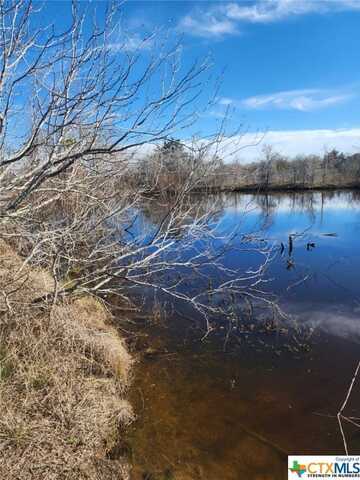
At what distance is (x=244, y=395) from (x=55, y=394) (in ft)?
8.64

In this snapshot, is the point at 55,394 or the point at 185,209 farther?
the point at 185,209

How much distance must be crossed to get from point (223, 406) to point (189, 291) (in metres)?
4.50

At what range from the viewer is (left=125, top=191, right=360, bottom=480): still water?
3.59m

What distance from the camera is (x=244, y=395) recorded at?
4.66 metres

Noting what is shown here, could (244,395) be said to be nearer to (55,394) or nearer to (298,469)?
(298,469)

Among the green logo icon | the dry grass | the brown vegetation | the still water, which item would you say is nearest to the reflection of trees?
the still water

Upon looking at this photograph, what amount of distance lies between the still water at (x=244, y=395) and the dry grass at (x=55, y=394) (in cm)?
42

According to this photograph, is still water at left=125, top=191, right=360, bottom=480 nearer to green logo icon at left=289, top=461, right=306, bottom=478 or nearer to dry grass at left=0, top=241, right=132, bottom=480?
green logo icon at left=289, top=461, right=306, bottom=478

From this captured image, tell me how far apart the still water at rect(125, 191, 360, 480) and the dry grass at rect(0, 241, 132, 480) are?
1.38ft

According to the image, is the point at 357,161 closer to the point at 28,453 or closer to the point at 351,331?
the point at 351,331

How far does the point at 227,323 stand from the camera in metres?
6.89

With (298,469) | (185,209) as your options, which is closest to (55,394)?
(298,469)

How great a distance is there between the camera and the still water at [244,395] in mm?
3594

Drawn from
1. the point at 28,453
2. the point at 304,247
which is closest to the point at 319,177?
the point at 304,247
